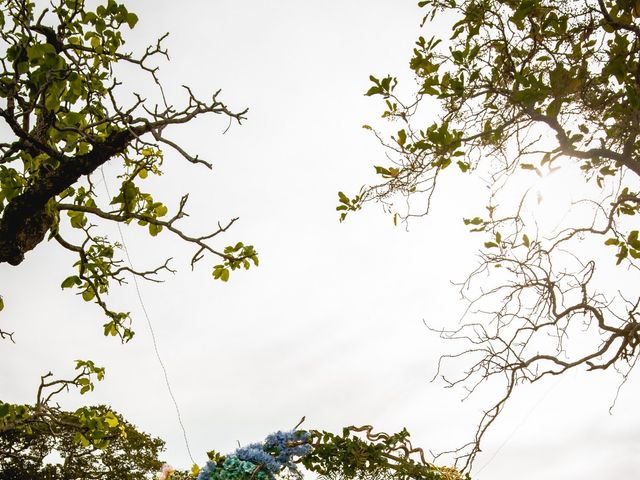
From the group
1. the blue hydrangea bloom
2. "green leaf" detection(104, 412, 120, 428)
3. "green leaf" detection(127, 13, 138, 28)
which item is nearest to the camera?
the blue hydrangea bloom

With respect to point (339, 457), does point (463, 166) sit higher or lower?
higher

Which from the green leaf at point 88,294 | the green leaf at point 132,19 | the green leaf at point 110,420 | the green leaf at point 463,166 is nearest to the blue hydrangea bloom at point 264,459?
the green leaf at point 110,420

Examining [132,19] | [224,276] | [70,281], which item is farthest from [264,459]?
[132,19]

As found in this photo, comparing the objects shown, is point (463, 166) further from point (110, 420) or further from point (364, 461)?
point (110, 420)

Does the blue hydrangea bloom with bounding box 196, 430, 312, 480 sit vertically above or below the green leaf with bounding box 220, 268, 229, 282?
below

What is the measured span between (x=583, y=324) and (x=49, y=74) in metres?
3.43

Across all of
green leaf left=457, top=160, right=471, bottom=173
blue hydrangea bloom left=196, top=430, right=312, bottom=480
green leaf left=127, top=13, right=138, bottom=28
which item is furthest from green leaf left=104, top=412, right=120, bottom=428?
green leaf left=457, top=160, right=471, bottom=173

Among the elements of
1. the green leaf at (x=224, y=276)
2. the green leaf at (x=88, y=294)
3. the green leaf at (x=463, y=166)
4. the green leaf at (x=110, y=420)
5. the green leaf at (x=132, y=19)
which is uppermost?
the green leaf at (x=132, y=19)

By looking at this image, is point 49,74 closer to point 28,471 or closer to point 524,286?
point 524,286

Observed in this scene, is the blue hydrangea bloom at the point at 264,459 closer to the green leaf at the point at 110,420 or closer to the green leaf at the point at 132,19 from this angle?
the green leaf at the point at 110,420

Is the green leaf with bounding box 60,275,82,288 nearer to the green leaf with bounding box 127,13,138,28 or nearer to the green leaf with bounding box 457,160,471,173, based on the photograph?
the green leaf with bounding box 127,13,138,28

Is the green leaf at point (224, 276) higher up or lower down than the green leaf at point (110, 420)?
higher up

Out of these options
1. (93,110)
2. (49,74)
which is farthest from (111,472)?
(49,74)

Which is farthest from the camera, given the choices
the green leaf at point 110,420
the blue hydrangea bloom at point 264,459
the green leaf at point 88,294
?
the green leaf at point 88,294
